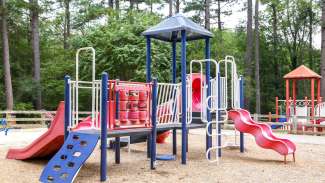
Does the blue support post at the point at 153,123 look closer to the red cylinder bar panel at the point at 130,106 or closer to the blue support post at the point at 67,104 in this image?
the red cylinder bar panel at the point at 130,106

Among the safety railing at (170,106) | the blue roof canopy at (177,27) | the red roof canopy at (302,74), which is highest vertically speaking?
the blue roof canopy at (177,27)

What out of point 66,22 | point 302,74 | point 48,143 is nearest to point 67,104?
point 48,143

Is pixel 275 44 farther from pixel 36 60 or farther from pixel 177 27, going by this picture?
pixel 177 27

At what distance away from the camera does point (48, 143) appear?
7.36 m

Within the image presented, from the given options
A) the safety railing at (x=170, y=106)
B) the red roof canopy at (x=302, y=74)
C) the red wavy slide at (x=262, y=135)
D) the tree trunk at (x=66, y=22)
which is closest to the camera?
the red wavy slide at (x=262, y=135)

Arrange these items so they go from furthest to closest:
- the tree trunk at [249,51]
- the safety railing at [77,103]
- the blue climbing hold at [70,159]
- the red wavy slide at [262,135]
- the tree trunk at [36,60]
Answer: the tree trunk at [249,51] < the tree trunk at [36,60] < the red wavy slide at [262,135] < the safety railing at [77,103] < the blue climbing hold at [70,159]

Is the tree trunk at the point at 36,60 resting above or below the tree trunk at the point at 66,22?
below

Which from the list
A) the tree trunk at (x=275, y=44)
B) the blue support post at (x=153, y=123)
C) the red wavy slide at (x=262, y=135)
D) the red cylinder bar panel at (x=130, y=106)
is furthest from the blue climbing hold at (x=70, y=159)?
the tree trunk at (x=275, y=44)

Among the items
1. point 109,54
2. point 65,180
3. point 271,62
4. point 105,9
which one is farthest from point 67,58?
point 65,180

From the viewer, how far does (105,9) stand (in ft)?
80.9

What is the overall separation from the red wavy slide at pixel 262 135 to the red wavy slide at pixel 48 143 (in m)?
4.03

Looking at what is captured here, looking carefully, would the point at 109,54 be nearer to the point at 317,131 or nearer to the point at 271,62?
the point at 317,131

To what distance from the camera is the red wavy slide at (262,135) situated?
A: 8.26m

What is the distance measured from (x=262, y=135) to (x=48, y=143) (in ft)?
15.1
